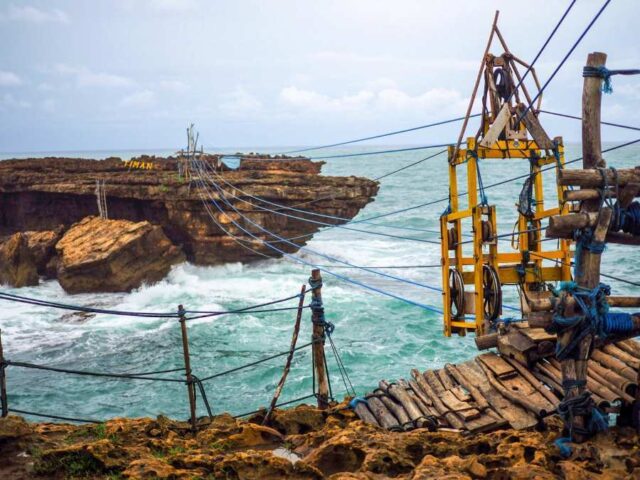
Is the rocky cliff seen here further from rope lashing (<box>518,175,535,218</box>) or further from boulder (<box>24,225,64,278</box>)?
rope lashing (<box>518,175,535,218</box>)

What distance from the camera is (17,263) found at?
27969 millimetres

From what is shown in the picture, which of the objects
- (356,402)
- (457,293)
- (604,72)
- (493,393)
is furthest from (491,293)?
(604,72)

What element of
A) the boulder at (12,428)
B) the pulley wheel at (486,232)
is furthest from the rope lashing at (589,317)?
the boulder at (12,428)

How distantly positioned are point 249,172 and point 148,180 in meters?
4.82

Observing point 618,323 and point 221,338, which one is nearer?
point 618,323

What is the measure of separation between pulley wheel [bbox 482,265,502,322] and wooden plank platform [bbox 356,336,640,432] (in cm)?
159

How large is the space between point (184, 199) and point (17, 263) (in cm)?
792

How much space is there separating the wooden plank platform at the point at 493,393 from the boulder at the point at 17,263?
2361 centimetres

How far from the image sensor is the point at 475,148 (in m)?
10.6

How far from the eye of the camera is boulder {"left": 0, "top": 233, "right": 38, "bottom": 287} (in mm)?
27714

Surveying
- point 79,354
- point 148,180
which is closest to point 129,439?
point 79,354

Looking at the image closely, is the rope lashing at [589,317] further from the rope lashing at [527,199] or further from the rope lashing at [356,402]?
the rope lashing at [527,199]

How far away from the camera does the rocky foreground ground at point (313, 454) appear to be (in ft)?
20.0

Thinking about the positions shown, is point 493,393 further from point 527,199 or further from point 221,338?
point 221,338
